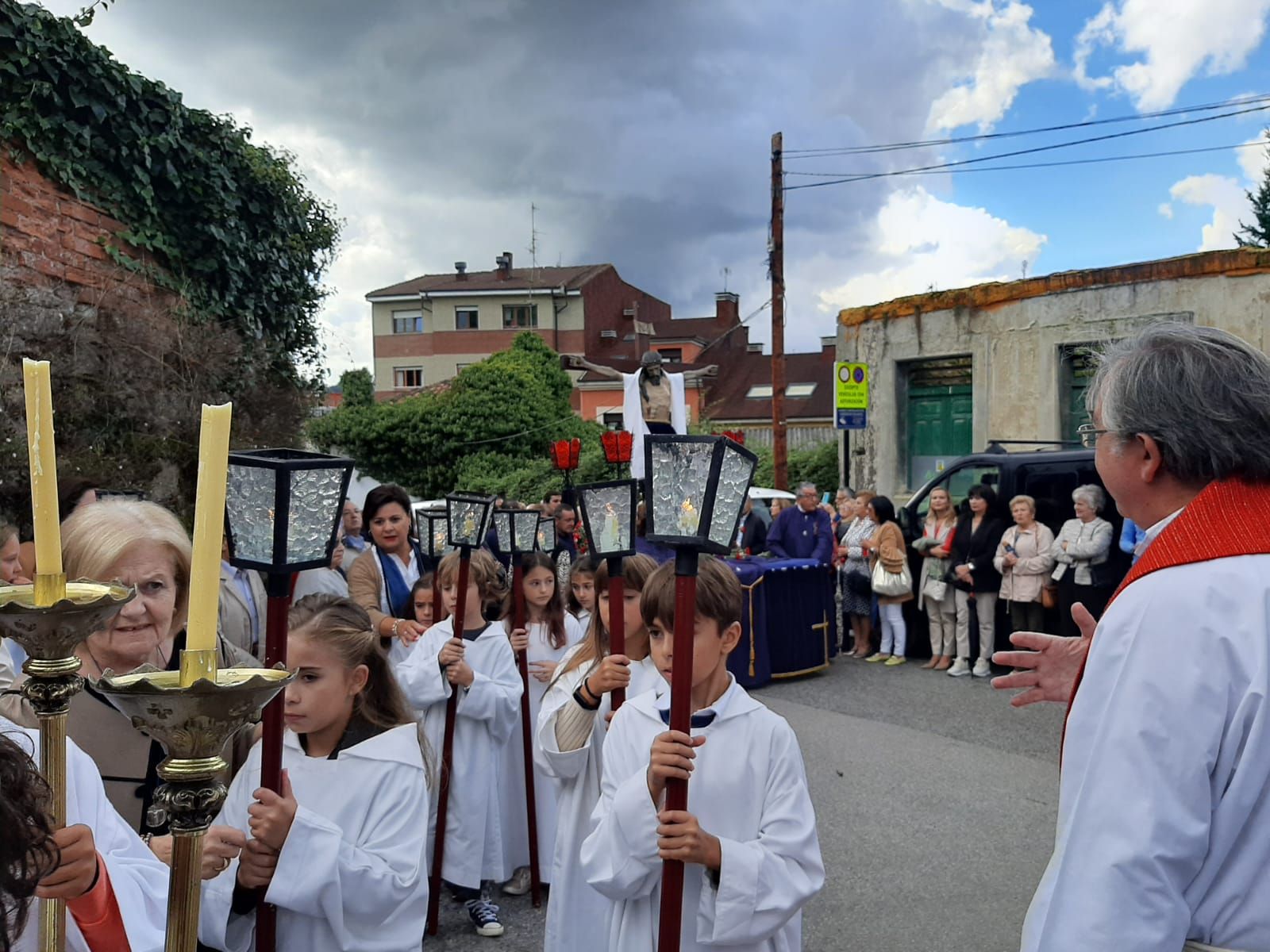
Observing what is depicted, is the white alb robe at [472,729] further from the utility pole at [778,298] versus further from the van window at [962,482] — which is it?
the utility pole at [778,298]

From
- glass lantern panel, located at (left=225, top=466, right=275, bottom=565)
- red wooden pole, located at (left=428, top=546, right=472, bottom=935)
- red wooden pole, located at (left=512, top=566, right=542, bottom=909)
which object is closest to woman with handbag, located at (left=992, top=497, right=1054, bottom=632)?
red wooden pole, located at (left=512, top=566, right=542, bottom=909)

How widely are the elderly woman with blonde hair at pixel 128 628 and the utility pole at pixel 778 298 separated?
15043mm

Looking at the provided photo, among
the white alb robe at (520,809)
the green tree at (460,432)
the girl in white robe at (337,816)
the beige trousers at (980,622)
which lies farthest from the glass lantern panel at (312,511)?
the green tree at (460,432)

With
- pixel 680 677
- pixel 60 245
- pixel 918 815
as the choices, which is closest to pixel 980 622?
pixel 918 815

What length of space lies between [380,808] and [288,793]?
1.35ft

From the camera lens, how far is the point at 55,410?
25.3 ft

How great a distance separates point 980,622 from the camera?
32.0 feet

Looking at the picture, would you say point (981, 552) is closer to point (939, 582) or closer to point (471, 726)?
point (939, 582)

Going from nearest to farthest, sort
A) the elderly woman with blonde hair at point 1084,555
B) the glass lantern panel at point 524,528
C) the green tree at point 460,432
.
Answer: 1. the glass lantern panel at point 524,528
2. the elderly woman with blonde hair at point 1084,555
3. the green tree at point 460,432

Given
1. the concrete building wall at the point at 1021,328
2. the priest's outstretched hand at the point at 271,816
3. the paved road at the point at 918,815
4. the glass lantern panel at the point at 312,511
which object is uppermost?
the concrete building wall at the point at 1021,328

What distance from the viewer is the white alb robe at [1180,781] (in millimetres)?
1497

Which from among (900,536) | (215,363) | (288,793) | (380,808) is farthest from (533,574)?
(900,536)

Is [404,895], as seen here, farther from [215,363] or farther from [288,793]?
[215,363]

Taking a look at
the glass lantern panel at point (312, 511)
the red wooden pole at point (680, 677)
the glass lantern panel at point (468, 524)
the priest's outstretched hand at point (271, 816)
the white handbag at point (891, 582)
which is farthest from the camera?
the white handbag at point (891, 582)
